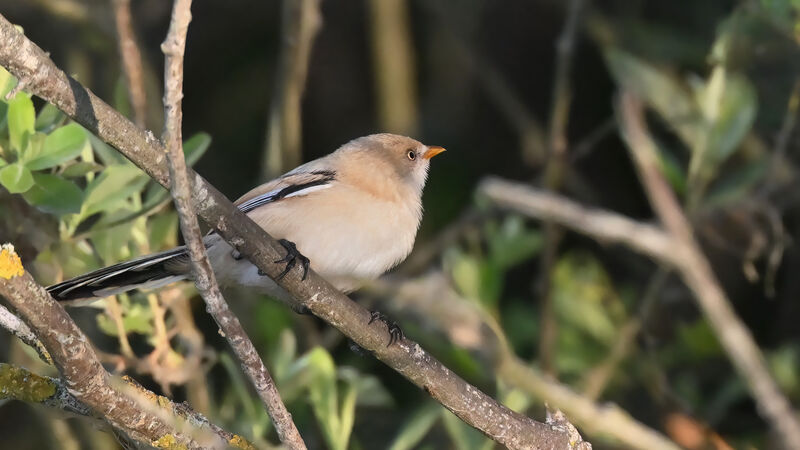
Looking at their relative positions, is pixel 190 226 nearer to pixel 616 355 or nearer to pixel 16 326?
pixel 16 326

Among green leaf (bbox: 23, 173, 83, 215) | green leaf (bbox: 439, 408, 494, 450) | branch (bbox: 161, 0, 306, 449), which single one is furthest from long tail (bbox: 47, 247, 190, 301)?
green leaf (bbox: 439, 408, 494, 450)

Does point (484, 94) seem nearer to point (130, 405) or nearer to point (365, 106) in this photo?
point (365, 106)

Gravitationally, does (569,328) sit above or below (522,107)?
below

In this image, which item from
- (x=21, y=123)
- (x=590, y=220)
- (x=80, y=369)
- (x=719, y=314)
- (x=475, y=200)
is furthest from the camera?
(x=475, y=200)

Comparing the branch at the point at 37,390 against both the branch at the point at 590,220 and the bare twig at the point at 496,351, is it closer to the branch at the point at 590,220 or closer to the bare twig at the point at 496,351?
the bare twig at the point at 496,351

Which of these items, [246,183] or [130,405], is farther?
[246,183]

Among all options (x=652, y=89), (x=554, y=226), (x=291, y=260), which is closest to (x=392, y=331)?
(x=291, y=260)

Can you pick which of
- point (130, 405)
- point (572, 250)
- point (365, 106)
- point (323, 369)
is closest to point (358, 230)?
point (323, 369)
